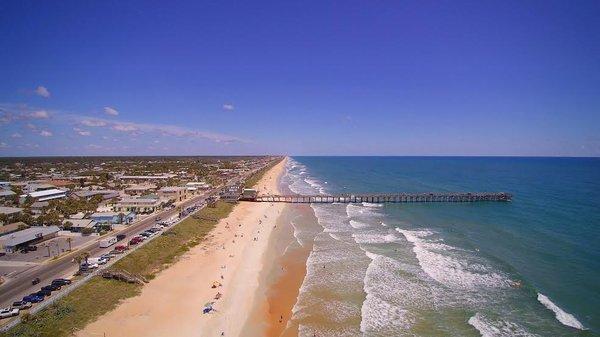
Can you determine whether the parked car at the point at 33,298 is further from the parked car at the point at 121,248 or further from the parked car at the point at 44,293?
the parked car at the point at 121,248

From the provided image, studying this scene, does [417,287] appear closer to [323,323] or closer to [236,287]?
[323,323]

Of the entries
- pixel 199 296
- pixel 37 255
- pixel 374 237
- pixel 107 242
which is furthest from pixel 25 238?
pixel 374 237

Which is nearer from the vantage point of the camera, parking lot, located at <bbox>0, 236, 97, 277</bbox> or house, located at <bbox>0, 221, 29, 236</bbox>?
parking lot, located at <bbox>0, 236, 97, 277</bbox>

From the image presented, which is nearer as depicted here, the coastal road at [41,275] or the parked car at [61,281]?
the coastal road at [41,275]

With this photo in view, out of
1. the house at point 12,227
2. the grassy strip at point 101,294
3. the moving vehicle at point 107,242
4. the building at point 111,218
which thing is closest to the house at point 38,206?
the house at point 12,227

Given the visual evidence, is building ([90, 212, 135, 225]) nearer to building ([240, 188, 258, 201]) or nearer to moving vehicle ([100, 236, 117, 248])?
moving vehicle ([100, 236, 117, 248])

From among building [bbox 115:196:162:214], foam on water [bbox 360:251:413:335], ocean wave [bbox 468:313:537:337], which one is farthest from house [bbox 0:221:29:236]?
ocean wave [bbox 468:313:537:337]
